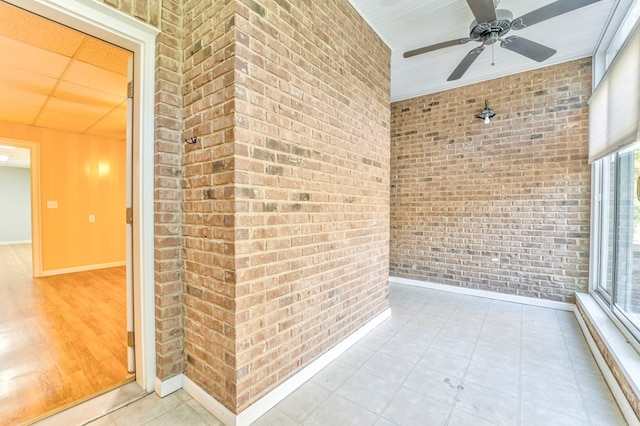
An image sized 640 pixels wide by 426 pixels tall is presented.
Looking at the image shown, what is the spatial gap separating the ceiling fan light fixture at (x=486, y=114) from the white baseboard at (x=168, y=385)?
4457mm

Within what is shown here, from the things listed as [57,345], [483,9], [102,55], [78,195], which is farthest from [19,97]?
[483,9]

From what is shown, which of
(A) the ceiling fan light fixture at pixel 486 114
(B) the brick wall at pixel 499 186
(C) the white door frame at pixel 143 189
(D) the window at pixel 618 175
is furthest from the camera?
(A) the ceiling fan light fixture at pixel 486 114

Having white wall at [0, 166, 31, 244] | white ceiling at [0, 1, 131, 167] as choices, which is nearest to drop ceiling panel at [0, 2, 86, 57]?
white ceiling at [0, 1, 131, 167]

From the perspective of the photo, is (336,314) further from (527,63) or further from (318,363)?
(527,63)

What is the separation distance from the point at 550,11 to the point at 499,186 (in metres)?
2.32

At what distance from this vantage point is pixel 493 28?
7.86 feet

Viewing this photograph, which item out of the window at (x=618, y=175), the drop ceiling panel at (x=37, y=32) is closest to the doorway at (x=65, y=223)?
the drop ceiling panel at (x=37, y=32)

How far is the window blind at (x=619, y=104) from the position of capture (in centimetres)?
202

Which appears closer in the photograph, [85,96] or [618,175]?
[618,175]

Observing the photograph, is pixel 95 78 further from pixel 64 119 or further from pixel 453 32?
pixel 453 32

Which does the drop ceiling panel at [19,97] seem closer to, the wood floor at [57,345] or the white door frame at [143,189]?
the wood floor at [57,345]

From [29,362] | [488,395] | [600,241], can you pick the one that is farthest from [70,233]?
[600,241]

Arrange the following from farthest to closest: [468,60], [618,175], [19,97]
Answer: [19,97]
[468,60]
[618,175]

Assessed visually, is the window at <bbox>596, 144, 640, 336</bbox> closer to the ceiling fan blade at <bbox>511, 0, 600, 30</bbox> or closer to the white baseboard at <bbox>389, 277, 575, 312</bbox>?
the white baseboard at <bbox>389, 277, 575, 312</bbox>
